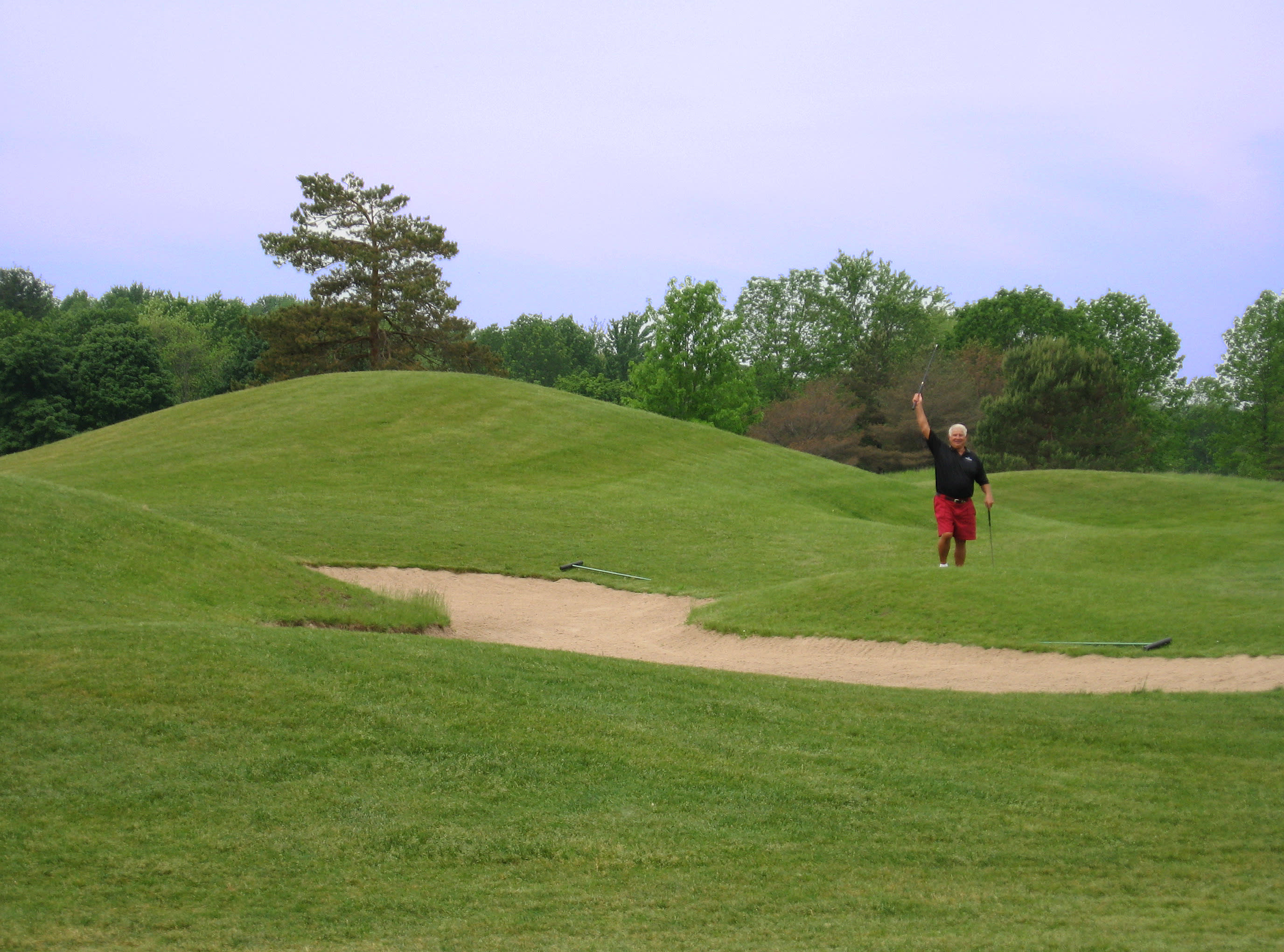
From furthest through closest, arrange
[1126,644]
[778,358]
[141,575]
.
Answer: [778,358] < [141,575] < [1126,644]

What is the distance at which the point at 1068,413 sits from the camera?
5775 centimetres

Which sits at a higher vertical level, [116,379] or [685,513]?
[116,379]

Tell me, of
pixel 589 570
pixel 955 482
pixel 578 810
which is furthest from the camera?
pixel 589 570

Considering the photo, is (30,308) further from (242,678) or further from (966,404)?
(242,678)

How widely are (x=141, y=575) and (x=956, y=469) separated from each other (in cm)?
1168

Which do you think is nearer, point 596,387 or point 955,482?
point 955,482

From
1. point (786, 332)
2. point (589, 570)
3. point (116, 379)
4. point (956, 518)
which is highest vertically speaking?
point (786, 332)

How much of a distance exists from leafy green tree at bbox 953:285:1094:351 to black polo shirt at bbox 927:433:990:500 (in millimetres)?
69595

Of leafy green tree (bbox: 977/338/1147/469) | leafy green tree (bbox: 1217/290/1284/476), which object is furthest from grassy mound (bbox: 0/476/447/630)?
leafy green tree (bbox: 1217/290/1284/476)

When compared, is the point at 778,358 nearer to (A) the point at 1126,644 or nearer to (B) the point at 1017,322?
(B) the point at 1017,322

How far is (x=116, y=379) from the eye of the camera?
194 ft

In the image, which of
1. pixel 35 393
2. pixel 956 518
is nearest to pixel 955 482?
pixel 956 518

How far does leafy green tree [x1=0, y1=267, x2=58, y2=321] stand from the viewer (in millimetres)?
97875

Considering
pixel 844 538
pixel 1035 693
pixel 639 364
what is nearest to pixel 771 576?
pixel 844 538
